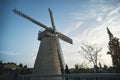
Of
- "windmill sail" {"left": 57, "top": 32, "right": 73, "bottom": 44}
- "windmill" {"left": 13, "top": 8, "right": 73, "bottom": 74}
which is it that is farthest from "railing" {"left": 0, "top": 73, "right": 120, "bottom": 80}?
"windmill sail" {"left": 57, "top": 32, "right": 73, "bottom": 44}

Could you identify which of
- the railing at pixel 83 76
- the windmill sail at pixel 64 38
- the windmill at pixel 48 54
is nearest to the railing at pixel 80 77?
the railing at pixel 83 76

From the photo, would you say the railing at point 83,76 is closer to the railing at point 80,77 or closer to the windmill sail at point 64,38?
the railing at point 80,77

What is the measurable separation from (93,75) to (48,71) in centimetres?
1539

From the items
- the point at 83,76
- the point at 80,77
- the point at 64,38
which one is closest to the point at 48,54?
the point at 64,38

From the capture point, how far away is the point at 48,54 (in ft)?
69.9

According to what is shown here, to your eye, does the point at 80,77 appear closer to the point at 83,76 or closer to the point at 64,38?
the point at 83,76

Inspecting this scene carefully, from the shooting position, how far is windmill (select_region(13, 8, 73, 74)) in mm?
20594

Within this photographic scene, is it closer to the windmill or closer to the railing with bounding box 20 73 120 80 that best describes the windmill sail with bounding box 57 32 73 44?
the windmill

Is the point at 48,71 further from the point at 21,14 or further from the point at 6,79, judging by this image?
Result: the point at 6,79

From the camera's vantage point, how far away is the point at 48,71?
20234mm

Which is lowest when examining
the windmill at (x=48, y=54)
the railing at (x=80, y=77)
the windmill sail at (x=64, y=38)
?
the railing at (x=80, y=77)

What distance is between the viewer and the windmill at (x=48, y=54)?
20.6 m

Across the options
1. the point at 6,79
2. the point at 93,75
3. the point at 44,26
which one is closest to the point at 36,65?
the point at 44,26

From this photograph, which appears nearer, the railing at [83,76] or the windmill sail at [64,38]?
the railing at [83,76]
